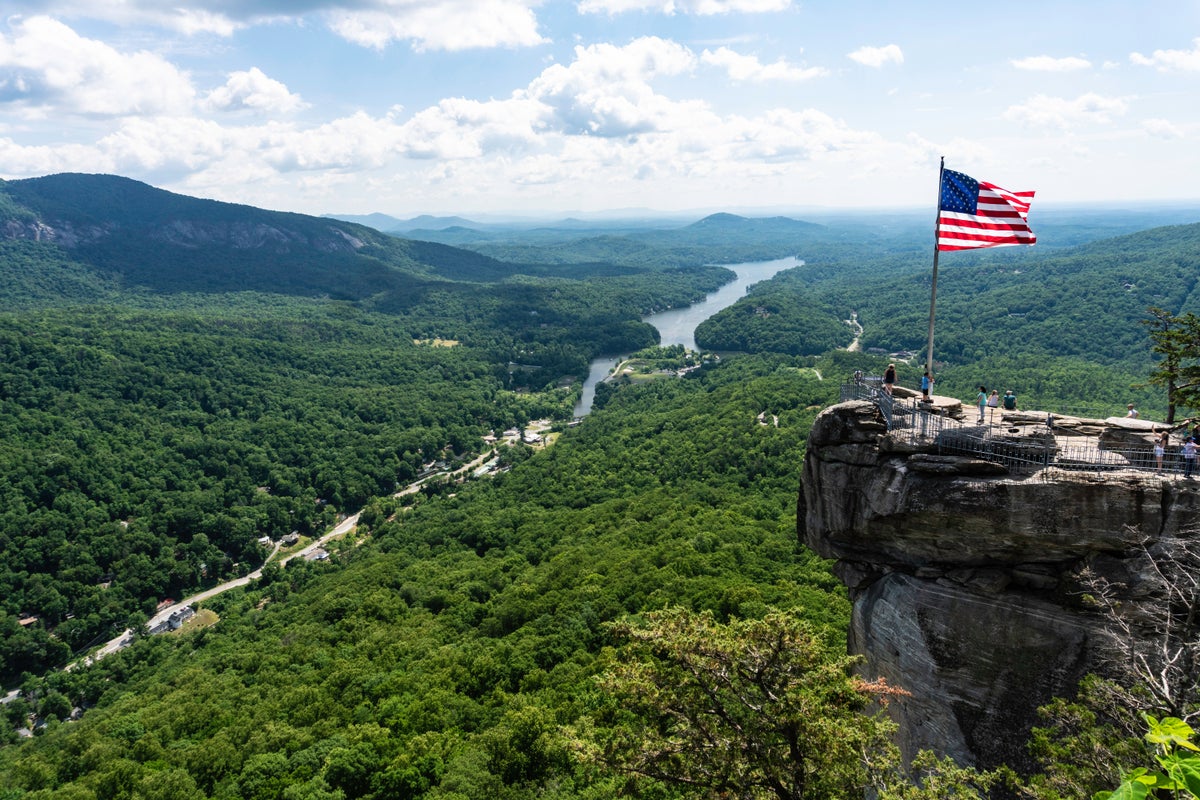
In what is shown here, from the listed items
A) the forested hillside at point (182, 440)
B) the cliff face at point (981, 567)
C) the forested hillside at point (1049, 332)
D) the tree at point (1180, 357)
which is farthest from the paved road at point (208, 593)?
the forested hillside at point (1049, 332)

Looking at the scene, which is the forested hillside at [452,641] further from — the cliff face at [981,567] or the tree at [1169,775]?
the tree at [1169,775]

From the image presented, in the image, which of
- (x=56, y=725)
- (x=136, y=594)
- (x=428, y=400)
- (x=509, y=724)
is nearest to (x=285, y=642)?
(x=56, y=725)

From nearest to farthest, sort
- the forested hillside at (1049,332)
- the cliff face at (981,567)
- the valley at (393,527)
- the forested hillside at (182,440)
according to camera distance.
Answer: the cliff face at (981,567) < the valley at (393,527) < the forested hillside at (182,440) < the forested hillside at (1049,332)

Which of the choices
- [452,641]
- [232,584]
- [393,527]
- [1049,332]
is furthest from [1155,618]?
Answer: [1049,332]

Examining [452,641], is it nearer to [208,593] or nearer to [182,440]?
[208,593]

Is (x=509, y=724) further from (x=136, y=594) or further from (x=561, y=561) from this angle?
(x=136, y=594)
